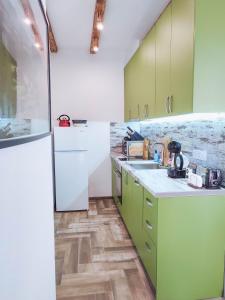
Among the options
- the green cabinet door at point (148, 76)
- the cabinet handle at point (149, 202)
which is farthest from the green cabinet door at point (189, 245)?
the green cabinet door at point (148, 76)

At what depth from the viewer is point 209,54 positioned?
5.16ft

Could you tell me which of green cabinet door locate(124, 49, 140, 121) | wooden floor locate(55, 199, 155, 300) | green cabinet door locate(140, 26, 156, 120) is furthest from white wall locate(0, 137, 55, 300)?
green cabinet door locate(124, 49, 140, 121)

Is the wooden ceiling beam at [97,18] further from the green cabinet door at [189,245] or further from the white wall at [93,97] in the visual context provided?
the green cabinet door at [189,245]

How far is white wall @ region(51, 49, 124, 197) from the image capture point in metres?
4.02

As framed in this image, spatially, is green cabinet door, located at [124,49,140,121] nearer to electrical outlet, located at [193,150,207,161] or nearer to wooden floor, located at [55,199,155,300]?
electrical outlet, located at [193,150,207,161]

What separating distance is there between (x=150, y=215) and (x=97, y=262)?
0.91 meters

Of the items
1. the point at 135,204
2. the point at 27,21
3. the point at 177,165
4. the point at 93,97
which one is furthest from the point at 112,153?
the point at 27,21

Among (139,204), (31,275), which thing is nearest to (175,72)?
(139,204)

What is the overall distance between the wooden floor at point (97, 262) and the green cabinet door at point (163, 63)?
1.50 m

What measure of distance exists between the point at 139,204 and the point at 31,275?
132cm

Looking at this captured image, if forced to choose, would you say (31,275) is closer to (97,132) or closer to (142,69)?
(142,69)

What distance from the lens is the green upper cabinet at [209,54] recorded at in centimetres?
155

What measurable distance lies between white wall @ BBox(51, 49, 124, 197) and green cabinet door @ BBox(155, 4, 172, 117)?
190 cm

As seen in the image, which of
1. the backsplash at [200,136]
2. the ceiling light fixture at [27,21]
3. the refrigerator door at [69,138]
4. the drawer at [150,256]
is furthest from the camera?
the refrigerator door at [69,138]
